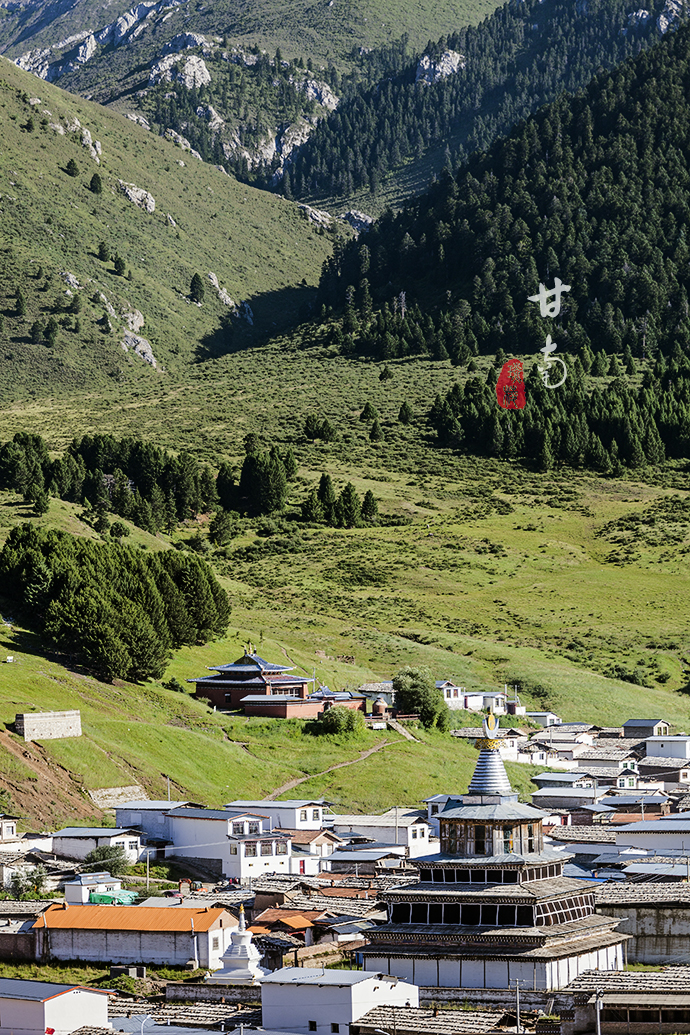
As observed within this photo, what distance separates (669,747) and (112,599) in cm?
3740

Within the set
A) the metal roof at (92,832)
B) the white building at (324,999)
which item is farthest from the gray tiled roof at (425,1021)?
the metal roof at (92,832)

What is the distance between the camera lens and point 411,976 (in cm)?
4862

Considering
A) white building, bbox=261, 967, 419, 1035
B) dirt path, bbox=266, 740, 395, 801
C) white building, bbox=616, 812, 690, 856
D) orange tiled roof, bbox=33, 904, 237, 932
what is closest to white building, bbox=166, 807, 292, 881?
dirt path, bbox=266, 740, 395, 801

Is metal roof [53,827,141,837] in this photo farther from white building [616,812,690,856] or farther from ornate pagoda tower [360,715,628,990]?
white building [616,812,690,856]

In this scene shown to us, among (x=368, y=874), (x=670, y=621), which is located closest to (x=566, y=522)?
(x=670, y=621)

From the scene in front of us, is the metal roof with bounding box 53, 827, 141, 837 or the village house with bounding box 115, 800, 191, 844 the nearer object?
the metal roof with bounding box 53, 827, 141, 837

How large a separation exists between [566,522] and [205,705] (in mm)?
88074

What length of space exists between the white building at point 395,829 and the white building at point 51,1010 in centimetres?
3007

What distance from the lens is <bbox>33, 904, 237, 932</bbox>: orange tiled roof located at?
54.6 meters

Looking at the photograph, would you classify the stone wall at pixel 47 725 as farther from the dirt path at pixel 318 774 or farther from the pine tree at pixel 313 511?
the pine tree at pixel 313 511

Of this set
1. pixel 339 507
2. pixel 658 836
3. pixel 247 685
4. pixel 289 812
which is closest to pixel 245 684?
pixel 247 685

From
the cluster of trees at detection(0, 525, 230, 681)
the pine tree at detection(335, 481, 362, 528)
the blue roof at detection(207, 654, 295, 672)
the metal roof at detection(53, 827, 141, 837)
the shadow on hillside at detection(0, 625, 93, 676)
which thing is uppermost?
the pine tree at detection(335, 481, 362, 528)

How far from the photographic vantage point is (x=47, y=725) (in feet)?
260

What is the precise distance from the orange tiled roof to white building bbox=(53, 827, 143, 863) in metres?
11.1
